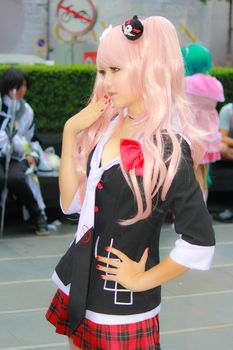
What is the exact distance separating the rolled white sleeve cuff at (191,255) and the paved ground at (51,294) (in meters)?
1.93

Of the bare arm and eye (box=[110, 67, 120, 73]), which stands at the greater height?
eye (box=[110, 67, 120, 73])

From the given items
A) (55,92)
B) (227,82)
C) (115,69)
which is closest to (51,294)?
(115,69)

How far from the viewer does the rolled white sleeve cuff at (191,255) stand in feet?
6.61

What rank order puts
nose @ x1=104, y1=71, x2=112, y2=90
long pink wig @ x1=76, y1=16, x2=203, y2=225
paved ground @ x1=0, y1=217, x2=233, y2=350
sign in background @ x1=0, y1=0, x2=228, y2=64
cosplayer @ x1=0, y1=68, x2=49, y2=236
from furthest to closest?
1. sign in background @ x1=0, y1=0, x2=228, y2=64
2. cosplayer @ x1=0, y1=68, x2=49, y2=236
3. paved ground @ x1=0, y1=217, x2=233, y2=350
4. nose @ x1=104, y1=71, x2=112, y2=90
5. long pink wig @ x1=76, y1=16, x2=203, y2=225

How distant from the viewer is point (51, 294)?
4.67 metres

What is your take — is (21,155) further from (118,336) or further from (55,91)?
(118,336)

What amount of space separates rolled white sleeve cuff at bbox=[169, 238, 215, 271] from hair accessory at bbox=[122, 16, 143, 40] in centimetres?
60

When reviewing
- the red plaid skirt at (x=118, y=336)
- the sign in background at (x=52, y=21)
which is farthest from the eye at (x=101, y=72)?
the sign in background at (x=52, y=21)

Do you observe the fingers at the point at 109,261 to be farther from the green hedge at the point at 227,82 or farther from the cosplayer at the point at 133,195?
the green hedge at the point at 227,82

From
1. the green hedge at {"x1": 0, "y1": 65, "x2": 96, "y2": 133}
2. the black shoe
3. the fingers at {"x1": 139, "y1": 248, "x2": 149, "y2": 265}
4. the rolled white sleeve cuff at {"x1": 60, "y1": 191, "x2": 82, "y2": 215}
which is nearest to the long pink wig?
the fingers at {"x1": 139, "y1": 248, "x2": 149, "y2": 265}

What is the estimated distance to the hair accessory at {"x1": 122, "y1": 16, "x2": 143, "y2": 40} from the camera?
203 centimetres

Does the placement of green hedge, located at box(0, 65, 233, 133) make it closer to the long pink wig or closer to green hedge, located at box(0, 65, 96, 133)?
green hedge, located at box(0, 65, 96, 133)

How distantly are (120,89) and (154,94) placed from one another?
118mm

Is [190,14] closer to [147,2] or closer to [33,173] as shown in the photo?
[147,2]
